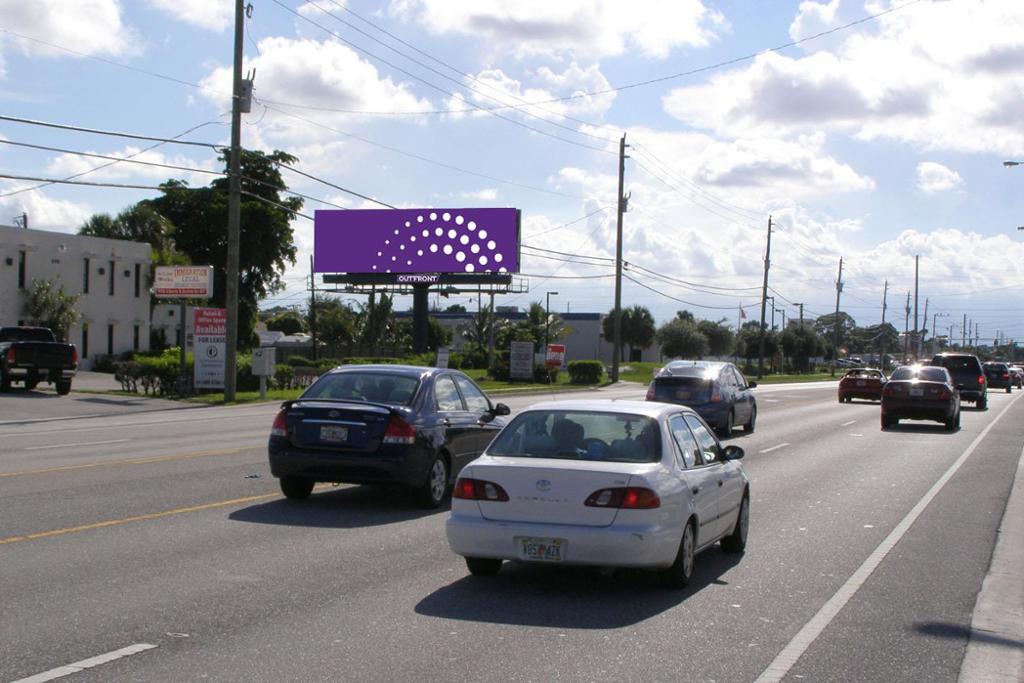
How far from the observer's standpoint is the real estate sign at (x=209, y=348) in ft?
119

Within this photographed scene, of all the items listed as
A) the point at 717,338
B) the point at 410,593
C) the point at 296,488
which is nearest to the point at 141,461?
the point at 296,488

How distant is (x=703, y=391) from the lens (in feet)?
77.9

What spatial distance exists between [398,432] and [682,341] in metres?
93.7

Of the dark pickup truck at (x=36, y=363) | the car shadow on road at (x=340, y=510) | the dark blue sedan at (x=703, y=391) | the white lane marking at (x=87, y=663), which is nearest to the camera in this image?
the white lane marking at (x=87, y=663)

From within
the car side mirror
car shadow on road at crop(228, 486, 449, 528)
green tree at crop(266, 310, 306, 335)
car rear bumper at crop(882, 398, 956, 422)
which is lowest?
car shadow on road at crop(228, 486, 449, 528)

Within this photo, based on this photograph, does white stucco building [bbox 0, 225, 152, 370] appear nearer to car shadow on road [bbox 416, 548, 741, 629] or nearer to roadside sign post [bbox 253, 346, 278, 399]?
roadside sign post [bbox 253, 346, 278, 399]

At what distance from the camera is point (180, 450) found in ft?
59.6

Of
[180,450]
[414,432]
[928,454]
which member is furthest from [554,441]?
[928,454]

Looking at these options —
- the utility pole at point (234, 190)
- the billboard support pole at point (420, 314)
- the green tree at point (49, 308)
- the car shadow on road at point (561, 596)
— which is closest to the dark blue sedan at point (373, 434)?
the car shadow on road at point (561, 596)

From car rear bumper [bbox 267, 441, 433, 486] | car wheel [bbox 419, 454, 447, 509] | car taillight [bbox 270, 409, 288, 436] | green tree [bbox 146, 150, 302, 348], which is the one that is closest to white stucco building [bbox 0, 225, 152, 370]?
green tree [bbox 146, 150, 302, 348]

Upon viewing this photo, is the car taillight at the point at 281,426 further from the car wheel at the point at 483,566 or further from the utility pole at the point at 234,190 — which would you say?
the utility pole at the point at 234,190

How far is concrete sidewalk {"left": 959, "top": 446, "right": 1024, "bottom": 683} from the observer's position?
22.3ft

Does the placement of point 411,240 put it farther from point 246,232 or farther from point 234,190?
point 234,190

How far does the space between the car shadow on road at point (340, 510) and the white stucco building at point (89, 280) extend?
43688mm
